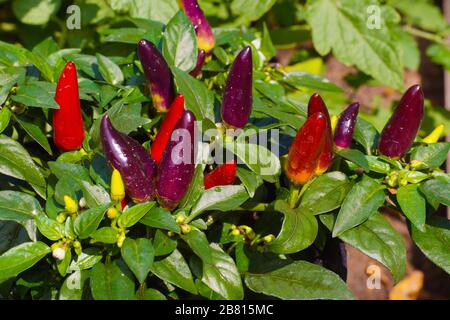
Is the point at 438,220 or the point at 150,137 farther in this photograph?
the point at 150,137

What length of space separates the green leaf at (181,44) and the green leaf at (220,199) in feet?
1.00

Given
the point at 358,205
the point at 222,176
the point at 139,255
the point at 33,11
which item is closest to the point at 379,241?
the point at 358,205

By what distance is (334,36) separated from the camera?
7.17 ft

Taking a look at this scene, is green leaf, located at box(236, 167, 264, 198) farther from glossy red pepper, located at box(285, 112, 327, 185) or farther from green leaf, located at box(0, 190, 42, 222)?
green leaf, located at box(0, 190, 42, 222)

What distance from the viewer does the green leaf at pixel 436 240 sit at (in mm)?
1163

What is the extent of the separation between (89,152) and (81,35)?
1.09 m

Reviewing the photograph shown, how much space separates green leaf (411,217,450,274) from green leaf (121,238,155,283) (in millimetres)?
464

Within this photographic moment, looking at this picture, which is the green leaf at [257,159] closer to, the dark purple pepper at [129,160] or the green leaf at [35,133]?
the dark purple pepper at [129,160]

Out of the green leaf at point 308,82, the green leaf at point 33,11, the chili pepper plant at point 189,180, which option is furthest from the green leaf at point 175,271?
the green leaf at point 33,11

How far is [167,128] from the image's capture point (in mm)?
1220

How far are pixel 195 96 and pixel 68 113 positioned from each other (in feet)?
0.75

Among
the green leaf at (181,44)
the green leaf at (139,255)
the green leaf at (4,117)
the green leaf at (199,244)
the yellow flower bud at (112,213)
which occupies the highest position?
the green leaf at (181,44)
